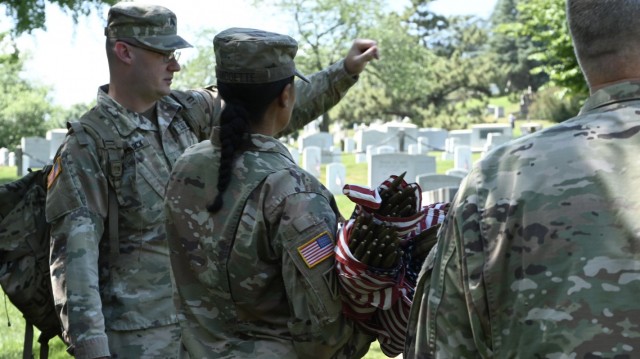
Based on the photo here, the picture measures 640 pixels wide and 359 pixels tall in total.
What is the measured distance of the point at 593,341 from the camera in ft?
→ 6.52

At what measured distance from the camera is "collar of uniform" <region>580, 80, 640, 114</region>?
2098mm

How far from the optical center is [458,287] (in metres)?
2.14

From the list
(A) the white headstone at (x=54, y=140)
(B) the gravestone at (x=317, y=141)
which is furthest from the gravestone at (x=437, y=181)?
(B) the gravestone at (x=317, y=141)

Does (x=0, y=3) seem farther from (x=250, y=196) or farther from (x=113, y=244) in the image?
(x=250, y=196)

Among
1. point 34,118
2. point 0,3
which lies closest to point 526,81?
point 34,118

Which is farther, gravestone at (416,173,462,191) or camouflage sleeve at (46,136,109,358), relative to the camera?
gravestone at (416,173,462,191)

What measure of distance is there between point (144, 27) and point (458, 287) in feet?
7.81

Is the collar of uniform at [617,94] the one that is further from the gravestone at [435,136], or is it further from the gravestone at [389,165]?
the gravestone at [435,136]

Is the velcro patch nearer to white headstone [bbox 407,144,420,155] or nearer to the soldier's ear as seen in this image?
the soldier's ear

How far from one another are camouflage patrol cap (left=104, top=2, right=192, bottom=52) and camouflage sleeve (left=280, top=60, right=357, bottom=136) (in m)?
0.54

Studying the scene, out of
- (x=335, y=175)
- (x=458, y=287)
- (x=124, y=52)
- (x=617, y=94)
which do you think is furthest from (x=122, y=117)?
(x=335, y=175)

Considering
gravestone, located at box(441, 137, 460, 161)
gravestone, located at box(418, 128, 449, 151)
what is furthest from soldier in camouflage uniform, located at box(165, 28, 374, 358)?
gravestone, located at box(418, 128, 449, 151)

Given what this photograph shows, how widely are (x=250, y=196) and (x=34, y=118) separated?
3667 cm

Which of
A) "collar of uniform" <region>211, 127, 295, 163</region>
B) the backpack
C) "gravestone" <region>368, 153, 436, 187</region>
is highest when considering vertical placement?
"collar of uniform" <region>211, 127, 295, 163</region>
